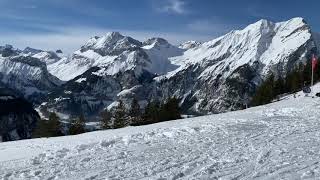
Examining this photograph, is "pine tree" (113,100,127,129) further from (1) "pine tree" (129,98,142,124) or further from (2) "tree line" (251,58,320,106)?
(2) "tree line" (251,58,320,106)

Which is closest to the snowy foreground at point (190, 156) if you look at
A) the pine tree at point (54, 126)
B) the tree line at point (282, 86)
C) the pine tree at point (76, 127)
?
the pine tree at point (76, 127)

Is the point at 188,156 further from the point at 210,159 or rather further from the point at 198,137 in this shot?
the point at 198,137

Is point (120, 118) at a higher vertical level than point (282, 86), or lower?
lower

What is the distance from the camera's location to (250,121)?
3450cm

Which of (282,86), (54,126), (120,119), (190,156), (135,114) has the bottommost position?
(190,156)

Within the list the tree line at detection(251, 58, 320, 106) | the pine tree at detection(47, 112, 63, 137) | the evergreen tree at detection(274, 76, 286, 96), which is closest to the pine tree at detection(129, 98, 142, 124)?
the pine tree at detection(47, 112, 63, 137)

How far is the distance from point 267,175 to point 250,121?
17414 mm

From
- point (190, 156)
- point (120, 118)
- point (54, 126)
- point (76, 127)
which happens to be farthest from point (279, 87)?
point (190, 156)

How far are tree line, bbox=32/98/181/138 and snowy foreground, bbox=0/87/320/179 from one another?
4842cm

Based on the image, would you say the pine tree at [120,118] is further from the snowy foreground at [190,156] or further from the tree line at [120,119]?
the snowy foreground at [190,156]

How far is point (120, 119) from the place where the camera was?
81.9 m

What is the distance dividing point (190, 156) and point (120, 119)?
60.8 metres

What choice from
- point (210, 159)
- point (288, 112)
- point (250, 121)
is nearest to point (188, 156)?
point (210, 159)

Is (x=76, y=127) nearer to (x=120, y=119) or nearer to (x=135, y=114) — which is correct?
(x=120, y=119)
